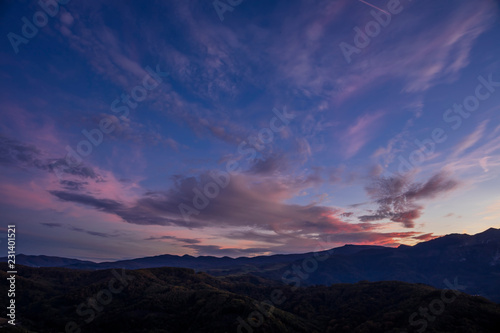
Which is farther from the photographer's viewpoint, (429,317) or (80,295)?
(80,295)

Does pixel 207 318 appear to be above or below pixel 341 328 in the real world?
above

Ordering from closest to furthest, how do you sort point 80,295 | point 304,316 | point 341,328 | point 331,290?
point 341,328, point 304,316, point 80,295, point 331,290

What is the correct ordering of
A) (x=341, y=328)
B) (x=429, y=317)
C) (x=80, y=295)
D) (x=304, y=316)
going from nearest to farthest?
(x=429, y=317)
(x=341, y=328)
(x=304, y=316)
(x=80, y=295)

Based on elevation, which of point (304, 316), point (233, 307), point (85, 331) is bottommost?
point (304, 316)

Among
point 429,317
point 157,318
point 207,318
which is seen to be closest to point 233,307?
point 207,318

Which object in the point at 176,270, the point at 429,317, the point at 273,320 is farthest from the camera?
the point at 176,270

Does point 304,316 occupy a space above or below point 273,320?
below

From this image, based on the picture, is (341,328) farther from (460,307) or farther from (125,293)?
(125,293)

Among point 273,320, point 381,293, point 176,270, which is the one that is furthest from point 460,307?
point 176,270

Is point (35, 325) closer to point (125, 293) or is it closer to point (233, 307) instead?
point (125, 293)
